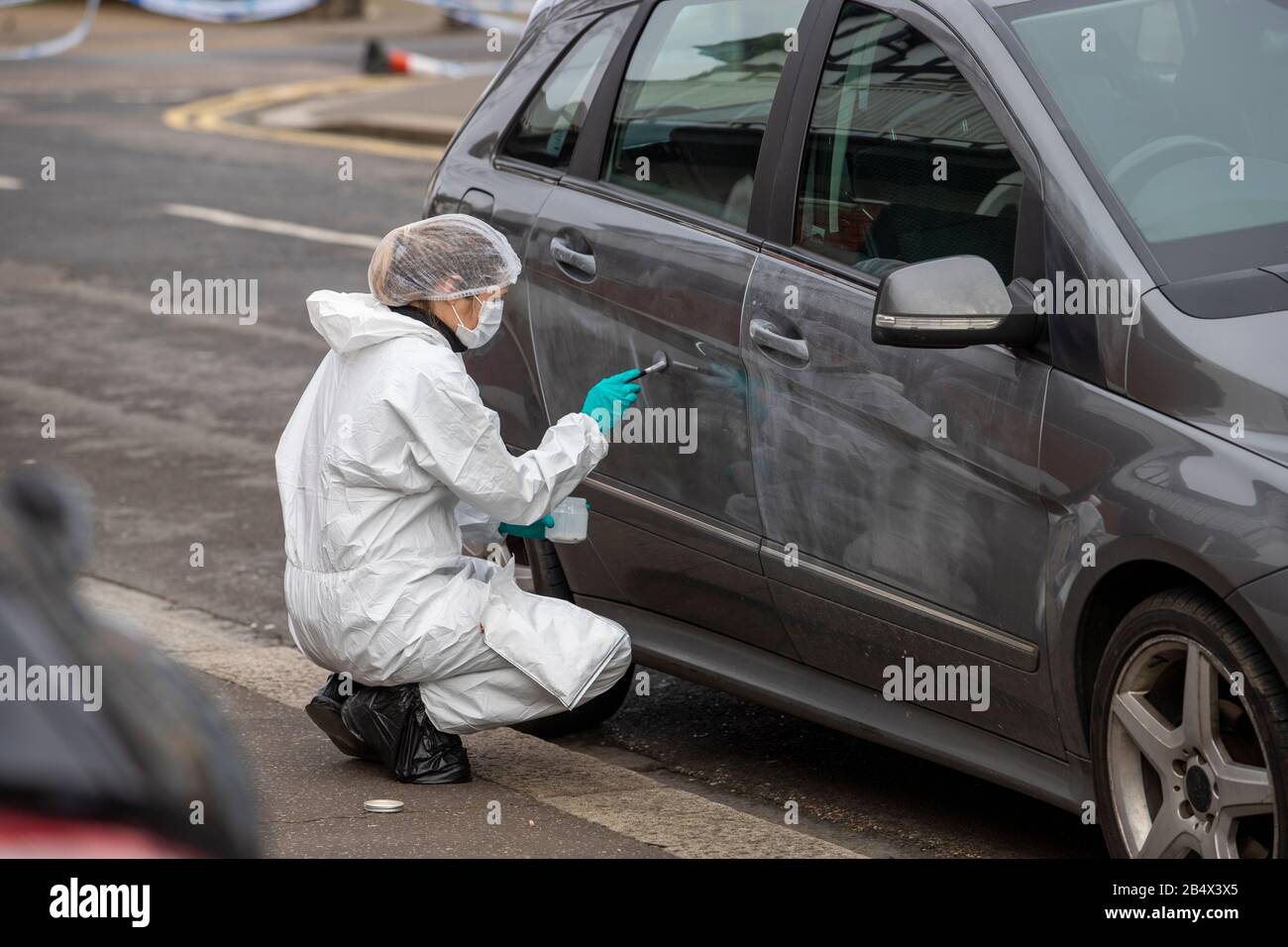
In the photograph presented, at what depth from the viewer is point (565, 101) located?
17.6ft

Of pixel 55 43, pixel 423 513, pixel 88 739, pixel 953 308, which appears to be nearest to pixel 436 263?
pixel 423 513

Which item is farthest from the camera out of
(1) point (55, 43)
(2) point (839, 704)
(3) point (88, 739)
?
(1) point (55, 43)

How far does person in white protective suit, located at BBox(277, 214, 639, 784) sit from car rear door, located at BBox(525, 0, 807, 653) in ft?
0.61

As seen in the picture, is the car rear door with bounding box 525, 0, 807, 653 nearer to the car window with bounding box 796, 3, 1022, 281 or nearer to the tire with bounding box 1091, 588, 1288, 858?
the car window with bounding box 796, 3, 1022, 281

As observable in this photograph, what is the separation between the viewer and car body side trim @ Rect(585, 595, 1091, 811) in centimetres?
404

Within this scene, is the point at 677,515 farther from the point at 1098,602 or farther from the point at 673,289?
the point at 1098,602

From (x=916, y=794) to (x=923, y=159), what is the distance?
1.50 m

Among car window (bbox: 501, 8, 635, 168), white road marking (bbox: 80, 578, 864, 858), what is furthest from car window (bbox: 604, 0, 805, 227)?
white road marking (bbox: 80, 578, 864, 858)

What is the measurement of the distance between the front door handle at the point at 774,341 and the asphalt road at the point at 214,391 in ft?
3.52

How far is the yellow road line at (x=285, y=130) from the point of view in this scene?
19000 mm

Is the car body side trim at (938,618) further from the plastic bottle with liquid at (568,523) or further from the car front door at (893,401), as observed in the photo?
the plastic bottle with liquid at (568,523)

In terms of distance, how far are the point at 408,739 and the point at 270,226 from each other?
9.88 metres

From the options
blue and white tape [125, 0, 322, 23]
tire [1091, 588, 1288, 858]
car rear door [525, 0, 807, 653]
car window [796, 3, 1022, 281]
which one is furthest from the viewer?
blue and white tape [125, 0, 322, 23]

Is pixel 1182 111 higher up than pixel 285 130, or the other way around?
pixel 1182 111
